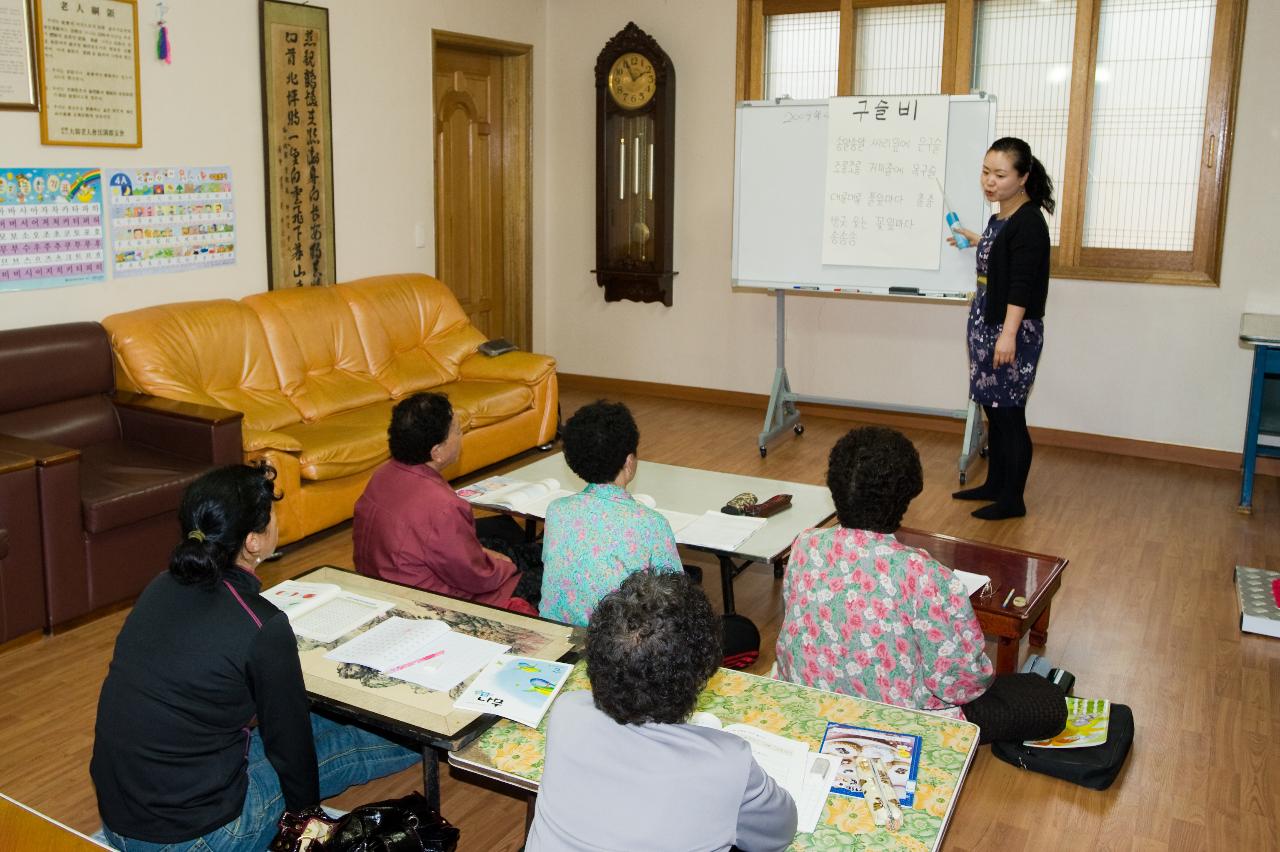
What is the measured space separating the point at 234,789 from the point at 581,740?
83 centimetres

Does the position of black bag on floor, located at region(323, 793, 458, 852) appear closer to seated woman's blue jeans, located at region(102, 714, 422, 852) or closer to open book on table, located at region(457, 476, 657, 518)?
seated woman's blue jeans, located at region(102, 714, 422, 852)

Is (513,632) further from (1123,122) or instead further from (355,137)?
(1123,122)

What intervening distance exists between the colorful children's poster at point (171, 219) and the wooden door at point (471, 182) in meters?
1.52

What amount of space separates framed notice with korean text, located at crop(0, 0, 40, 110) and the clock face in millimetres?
3385

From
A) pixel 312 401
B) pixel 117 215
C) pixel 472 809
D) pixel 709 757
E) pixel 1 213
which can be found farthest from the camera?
pixel 312 401

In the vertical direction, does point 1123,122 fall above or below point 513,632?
above

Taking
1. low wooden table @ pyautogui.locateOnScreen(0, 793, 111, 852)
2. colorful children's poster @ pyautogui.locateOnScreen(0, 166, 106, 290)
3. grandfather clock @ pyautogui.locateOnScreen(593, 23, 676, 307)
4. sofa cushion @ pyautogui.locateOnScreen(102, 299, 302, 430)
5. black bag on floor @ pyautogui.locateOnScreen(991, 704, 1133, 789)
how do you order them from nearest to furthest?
low wooden table @ pyautogui.locateOnScreen(0, 793, 111, 852) → black bag on floor @ pyautogui.locateOnScreen(991, 704, 1133, 789) → colorful children's poster @ pyautogui.locateOnScreen(0, 166, 106, 290) → sofa cushion @ pyautogui.locateOnScreen(102, 299, 302, 430) → grandfather clock @ pyautogui.locateOnScreen(593, 23, 676, 307)

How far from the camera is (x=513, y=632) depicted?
2.28 metres

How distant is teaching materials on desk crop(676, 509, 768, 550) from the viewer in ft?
10.5

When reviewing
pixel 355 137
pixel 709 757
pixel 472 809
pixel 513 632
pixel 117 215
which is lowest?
pixel 472 809

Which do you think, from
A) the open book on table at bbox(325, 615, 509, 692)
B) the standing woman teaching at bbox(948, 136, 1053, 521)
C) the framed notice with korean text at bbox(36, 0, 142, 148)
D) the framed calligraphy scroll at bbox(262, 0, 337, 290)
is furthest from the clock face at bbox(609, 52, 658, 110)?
the open book on table at bbox(325, 615, 509, 692)

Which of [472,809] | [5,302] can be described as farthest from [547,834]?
[5,302]

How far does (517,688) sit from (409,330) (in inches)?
148

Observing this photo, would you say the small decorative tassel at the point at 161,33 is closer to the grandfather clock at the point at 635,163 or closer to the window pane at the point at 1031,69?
the grandfather clock at the point at 635,163
